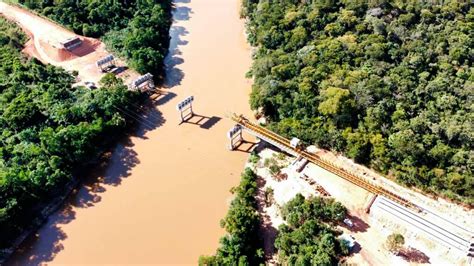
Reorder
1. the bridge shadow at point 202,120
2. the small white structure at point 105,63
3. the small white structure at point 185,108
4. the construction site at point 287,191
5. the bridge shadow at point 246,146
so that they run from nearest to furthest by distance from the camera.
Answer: the construction site at point 287,191
the bridge shadow at point 246,146
the small white structure at point 185,108
the bridge shadow at point 202,120
the small white structure at point 105,63

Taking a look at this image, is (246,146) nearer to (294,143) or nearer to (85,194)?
(294,143)

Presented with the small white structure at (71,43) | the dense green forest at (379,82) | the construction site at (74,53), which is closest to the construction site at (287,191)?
the construction site at (74,53)

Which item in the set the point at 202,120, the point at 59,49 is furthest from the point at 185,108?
the point at 59,49

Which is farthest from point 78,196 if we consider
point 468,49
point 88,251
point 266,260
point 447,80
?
point 468,49

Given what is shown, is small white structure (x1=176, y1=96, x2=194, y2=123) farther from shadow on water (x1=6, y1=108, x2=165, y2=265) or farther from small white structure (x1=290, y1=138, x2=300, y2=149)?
small white structure (x1=290, y1=138, x2=300, y2=149)

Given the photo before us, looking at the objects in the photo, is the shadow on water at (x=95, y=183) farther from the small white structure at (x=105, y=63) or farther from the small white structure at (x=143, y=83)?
the small white structure at (x=105, y=63)

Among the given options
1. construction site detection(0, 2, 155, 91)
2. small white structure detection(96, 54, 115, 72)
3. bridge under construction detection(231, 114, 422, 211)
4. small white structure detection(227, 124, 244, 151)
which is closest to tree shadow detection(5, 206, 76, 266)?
small white structure detection(227, 124, 244, 151)
